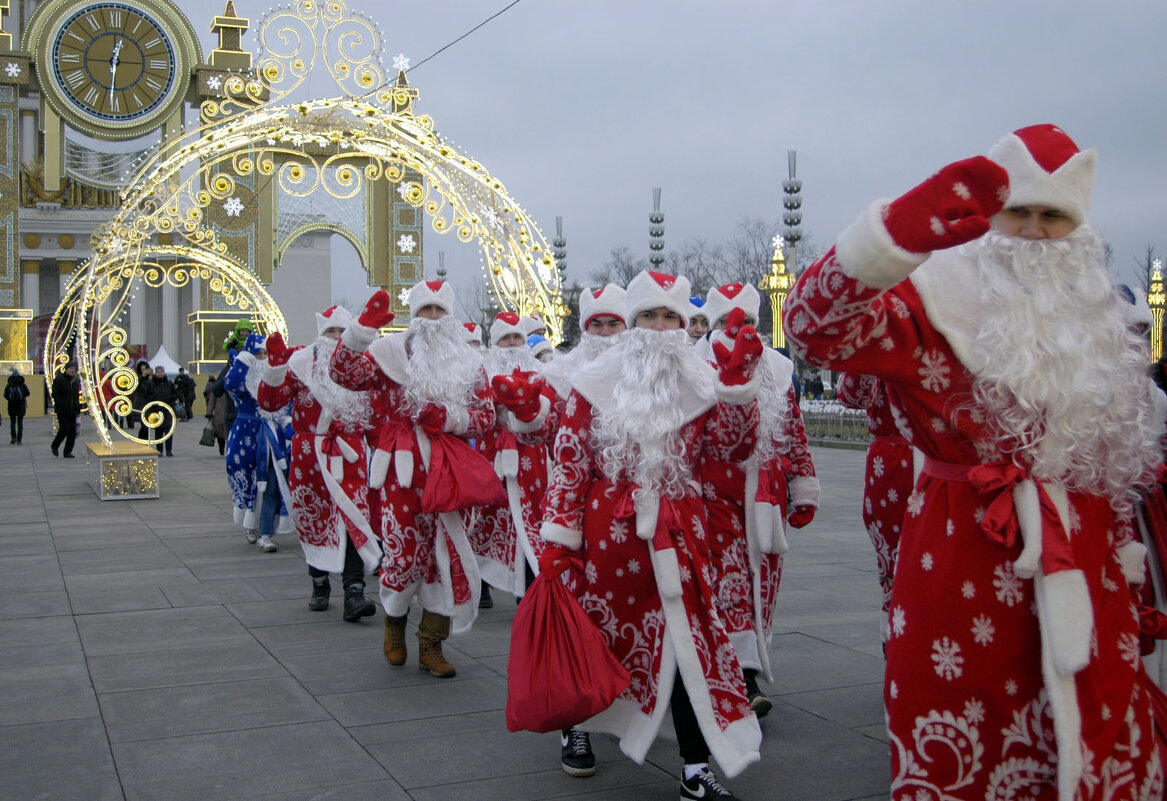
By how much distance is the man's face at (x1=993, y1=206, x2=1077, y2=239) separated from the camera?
8.76 ft

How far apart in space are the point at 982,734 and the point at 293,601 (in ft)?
18.8

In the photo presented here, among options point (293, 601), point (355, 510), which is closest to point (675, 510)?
point (355, 510)

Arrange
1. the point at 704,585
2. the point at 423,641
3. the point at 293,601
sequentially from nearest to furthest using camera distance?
1. the point at 704,585
2. the point at 423,641
3. the point at 293,601

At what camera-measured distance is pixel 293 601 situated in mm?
7527


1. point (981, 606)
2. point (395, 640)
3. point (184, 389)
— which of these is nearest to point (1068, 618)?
point (981, 606)

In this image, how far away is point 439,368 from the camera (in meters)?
5.87

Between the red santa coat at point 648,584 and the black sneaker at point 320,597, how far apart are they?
355 centimetres

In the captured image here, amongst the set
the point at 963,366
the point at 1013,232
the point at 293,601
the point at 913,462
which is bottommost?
the point at 293,601

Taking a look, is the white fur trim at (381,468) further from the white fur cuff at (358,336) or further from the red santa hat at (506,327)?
the red santa hat at (506,327)

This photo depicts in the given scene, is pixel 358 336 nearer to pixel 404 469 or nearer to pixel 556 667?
pixel 404 469

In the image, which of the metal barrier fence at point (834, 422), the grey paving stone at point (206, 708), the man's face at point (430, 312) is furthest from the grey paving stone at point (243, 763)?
the metal barrier fence at point (834, 422)

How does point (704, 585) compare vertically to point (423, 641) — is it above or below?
above

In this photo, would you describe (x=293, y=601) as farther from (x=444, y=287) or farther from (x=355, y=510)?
(x=444, y=287)

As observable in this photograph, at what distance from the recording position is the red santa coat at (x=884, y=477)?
181 inches
